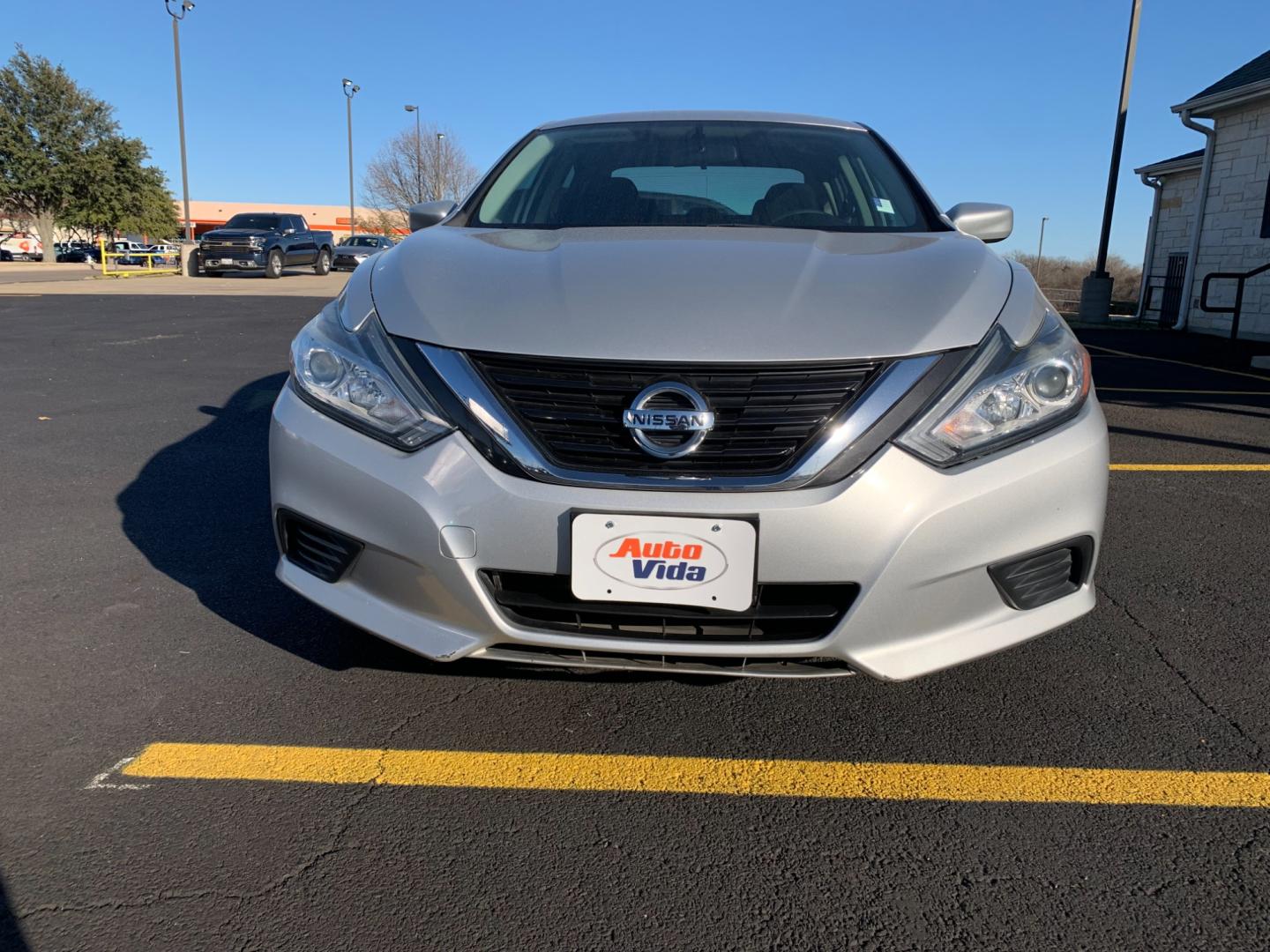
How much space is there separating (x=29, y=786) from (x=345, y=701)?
2.29 feet

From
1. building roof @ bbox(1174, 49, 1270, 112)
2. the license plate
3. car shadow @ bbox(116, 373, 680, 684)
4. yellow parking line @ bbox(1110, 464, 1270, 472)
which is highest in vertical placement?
building roof @ bbox(1174, 49, 1270, 112)

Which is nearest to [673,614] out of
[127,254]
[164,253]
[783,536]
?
[783,536]

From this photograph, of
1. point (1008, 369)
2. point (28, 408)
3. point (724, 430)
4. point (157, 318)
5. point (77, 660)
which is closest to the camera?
point (724, 430)

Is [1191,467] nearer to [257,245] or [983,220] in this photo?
[983,220]

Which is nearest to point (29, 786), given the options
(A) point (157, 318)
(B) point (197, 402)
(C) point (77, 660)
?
(C) point (77, 660)

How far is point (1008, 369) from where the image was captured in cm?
209

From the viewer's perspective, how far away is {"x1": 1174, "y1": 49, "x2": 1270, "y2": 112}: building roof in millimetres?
13914

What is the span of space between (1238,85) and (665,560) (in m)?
16.7

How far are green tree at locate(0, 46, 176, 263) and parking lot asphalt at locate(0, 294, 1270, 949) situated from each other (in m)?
49.2

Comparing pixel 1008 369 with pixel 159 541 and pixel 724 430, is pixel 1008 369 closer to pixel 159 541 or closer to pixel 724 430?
pixel 724 430

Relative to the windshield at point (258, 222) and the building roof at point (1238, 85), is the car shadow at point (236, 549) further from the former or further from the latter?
the windshield at point (258, 222)

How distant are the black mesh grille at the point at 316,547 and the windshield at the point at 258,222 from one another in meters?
26.0

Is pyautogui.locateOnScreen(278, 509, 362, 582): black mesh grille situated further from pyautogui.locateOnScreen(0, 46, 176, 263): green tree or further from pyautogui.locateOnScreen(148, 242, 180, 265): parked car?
pyautogui.locateOnScreen(148, 242, 180, 265): parked car

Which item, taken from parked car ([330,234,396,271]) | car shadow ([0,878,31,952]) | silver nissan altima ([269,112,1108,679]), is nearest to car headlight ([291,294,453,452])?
silver nissan altima ([269,112,1108,679])
